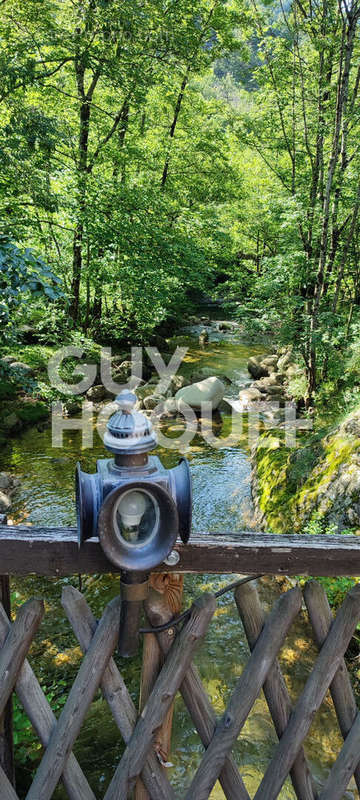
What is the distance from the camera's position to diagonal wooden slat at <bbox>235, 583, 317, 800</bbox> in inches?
62.0

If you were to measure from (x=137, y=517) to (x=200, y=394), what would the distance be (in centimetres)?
965

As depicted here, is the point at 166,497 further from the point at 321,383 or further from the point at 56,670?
the point at 321,383

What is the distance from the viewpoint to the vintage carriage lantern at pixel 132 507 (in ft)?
4.38

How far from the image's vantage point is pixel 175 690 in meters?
1.53

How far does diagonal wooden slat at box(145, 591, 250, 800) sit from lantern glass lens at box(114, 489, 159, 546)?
0.26 m

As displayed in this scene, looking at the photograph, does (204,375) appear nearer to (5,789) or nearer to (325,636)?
(325,636)

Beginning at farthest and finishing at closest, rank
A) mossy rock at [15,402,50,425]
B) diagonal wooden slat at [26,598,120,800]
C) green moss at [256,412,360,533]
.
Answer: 1. mossy rock at [15,402,50,425]
2. green moss at [256,412,360,533]
3. diagonal wooden slat at [26,598,120,800]

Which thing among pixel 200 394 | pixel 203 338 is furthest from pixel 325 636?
pixel 203 338

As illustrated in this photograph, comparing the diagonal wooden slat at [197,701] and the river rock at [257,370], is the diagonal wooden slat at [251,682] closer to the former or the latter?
the diagonal wooden slat at [197,701]

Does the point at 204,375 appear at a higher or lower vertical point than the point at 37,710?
higher

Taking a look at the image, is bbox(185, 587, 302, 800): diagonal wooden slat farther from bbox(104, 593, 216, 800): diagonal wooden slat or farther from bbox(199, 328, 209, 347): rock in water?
bbox(199, 328, 209, 347): rock in water

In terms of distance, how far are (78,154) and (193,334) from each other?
977 centimetres

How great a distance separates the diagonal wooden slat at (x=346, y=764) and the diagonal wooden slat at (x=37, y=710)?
0.86m

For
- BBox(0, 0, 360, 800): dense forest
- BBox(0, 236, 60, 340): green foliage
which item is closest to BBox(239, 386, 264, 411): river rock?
BBox(0, 0, 360, 800): dense forest
